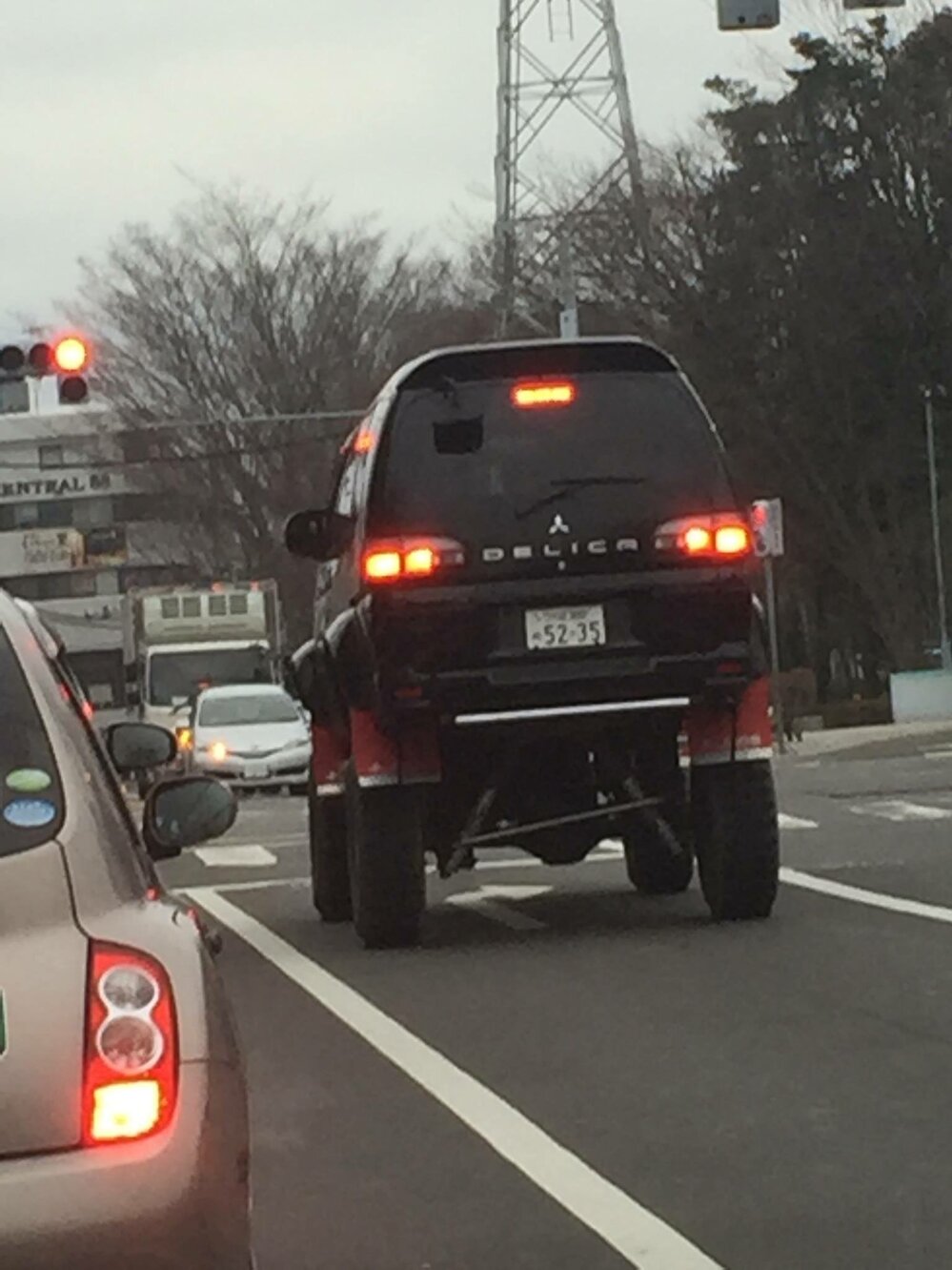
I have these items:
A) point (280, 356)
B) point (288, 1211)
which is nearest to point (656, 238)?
point (280, 356)

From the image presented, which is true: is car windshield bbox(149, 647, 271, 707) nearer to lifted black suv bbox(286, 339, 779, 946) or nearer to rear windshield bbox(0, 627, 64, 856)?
lifted black suv bbox(286, 339, 779, 946)

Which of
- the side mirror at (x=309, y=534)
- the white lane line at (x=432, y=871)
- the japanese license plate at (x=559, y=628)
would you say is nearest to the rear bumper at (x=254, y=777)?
the white lane line at (x=432, y=871)

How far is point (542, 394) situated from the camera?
502 inches

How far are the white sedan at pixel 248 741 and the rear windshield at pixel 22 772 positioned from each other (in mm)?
29498

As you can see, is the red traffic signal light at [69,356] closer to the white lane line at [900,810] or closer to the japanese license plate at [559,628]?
the white lane line at [900,810]

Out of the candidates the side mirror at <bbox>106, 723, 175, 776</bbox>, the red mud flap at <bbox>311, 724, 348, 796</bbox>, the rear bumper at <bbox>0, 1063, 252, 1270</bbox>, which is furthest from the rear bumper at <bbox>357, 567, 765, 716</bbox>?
the rear bumper at <bbox>0, 1063, 252, 1270</bbox>

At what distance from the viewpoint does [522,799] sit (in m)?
13.4

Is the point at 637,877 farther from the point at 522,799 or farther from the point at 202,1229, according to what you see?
the point at 202,1229

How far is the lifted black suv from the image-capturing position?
12.5m

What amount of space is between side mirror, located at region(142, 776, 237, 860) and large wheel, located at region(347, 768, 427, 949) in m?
6.66

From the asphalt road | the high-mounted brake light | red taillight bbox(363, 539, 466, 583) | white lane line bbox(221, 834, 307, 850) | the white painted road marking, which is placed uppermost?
the high-mounted brake light

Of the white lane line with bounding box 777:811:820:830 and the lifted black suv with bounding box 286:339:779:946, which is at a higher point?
the lifted black suv with bounding box 286:339:779:946

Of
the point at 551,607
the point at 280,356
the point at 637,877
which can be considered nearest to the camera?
the point at 551,607

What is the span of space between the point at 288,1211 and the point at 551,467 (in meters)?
5.74
